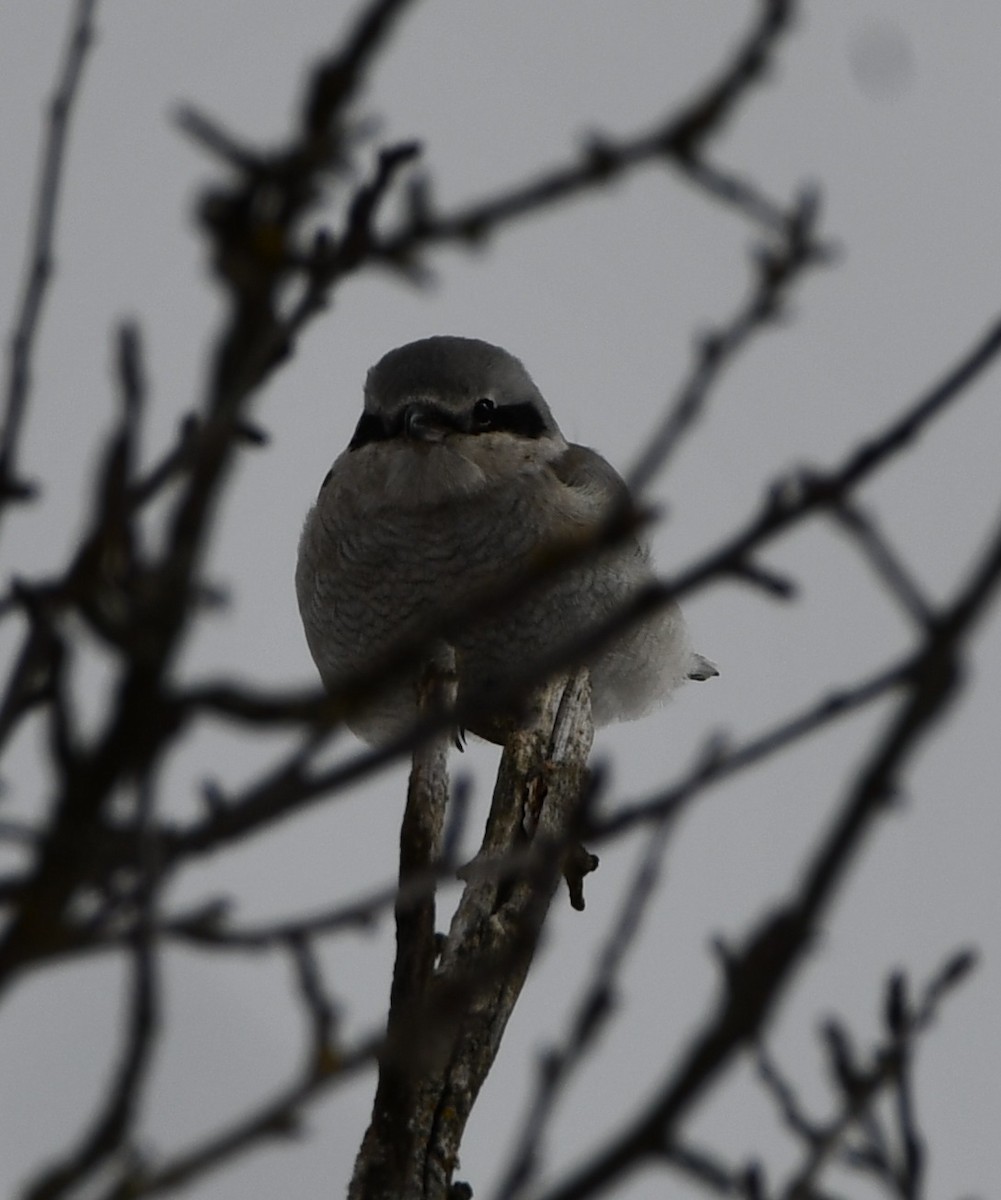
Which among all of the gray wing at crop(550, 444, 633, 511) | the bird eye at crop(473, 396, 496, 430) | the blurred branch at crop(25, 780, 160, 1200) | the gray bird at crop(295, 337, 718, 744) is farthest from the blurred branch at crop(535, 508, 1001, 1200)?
the bird eye at crop(473, 396, 496, 430)

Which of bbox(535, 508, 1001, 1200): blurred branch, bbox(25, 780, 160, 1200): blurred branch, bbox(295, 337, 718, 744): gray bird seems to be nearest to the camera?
bbox(535, 508, 1001, 1200): blurred branch

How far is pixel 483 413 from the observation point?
20.8ft

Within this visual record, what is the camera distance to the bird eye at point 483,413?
6312 mm

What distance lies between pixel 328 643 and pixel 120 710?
4.99 metres

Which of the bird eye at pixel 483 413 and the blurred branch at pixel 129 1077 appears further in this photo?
the bird eye at pixel 483 413

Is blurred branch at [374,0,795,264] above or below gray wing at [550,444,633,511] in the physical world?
below

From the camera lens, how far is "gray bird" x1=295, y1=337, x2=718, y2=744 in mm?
5852

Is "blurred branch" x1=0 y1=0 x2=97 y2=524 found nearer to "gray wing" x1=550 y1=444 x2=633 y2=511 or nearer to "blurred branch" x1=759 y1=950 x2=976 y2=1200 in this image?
"blurred branch" x1=759 y1=950 x2=976 y2=1200

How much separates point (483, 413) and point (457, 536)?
57 cm

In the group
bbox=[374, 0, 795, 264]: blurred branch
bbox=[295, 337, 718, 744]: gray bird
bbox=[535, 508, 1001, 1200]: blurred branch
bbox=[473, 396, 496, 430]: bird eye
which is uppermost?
bbox=[473, 396, 496, 430]: bird eye

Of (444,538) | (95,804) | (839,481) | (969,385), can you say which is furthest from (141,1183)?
(444,538)

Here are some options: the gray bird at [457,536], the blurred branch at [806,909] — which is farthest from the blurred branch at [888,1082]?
the gray bird at [457,536]

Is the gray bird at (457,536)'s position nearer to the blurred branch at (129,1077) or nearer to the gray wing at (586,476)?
the gray wing at (586,476)

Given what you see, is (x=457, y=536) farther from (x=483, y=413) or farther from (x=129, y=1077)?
(x=129, y=1077)
